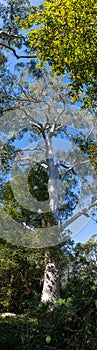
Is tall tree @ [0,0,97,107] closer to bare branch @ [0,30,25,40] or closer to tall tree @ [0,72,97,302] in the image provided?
bare branch @ [0,30,25,40]

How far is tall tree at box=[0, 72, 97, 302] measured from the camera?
34.5ft

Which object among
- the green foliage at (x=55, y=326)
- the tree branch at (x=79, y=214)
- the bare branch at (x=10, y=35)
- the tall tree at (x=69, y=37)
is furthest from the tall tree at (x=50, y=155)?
the green foliage at (x=55, y=326)

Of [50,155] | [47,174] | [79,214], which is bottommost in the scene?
[79,214]

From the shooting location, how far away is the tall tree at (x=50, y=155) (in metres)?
10.5

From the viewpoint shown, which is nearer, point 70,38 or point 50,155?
point 70,38

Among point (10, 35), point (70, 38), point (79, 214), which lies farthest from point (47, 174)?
point (70, 38)

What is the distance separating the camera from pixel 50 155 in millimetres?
13102

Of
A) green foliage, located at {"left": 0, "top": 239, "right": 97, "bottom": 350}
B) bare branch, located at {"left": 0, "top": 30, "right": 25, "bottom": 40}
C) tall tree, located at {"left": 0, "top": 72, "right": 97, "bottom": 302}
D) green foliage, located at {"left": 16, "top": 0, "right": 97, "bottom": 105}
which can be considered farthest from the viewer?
tall tree, located at {"left": 0, "top": 72, "right": 97, "bottom": 302}

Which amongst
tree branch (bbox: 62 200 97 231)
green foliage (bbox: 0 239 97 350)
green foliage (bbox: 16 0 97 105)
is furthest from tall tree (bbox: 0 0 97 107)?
tree branch (bbox: 62 200 97 231)

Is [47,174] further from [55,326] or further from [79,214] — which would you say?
[55,326]

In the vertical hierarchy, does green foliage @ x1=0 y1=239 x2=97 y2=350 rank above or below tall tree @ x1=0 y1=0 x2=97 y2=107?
below

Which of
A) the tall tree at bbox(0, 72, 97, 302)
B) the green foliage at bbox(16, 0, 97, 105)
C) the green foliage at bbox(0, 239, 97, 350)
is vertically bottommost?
the green foliage at bbox(0, 239, 97, 350)

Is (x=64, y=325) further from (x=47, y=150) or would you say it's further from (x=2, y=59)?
(x=47, y=150)

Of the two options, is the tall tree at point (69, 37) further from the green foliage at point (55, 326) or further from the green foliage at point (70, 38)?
the green foliage at point (55, 326)
